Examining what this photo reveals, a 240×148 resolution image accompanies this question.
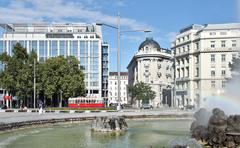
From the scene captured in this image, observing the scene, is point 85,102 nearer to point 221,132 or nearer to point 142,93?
point 142,93

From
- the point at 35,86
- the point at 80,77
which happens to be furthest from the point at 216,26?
the point at 35,86

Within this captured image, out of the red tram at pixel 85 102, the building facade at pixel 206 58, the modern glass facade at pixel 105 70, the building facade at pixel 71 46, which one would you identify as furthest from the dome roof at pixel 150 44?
the red tram at pixel 85 102

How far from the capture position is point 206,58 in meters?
127

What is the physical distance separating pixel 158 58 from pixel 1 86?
97.0 metres

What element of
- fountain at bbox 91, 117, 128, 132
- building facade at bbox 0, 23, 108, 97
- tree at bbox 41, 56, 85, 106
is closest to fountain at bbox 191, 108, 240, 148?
fountain at bbox 91, 117, 128, 132

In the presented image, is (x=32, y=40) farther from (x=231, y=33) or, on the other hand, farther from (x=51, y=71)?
(x=231, y=33)

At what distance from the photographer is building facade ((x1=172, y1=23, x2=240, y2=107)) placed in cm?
12400

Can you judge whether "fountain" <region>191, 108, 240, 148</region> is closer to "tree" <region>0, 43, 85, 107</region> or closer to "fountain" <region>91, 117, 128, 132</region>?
"fountain" <region>91, 117, 128, 132</region>

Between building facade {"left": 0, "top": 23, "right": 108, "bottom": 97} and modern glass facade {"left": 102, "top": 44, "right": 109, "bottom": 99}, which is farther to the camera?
modern glass facade {"left": 102, "top": 44, "right": 109, "bottom": 99}

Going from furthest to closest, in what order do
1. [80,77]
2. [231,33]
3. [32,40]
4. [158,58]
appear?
[158,58] → [32,40] → [231,33] → [80,77]

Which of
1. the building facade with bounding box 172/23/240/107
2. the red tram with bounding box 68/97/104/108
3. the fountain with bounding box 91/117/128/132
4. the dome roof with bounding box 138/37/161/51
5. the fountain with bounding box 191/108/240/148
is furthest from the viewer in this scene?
the dome roof with bounding box 138/37/161/51

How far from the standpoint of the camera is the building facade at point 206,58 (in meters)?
124

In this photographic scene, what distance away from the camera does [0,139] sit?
29.9 m

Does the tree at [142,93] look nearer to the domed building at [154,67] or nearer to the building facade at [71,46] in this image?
the building facade at [71,46]
